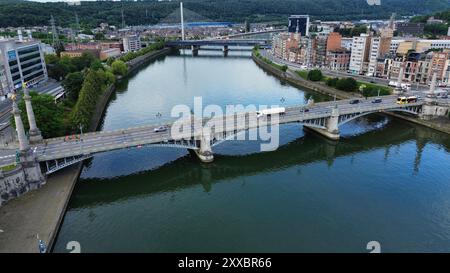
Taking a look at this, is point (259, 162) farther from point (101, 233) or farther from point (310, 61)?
point (310, 61)

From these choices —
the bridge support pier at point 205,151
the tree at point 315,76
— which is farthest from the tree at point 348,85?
→ the bridge support pier at point 205,151

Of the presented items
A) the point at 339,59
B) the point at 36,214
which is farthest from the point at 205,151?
the point at 339,59

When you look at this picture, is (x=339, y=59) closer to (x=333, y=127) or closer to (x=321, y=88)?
(x=321, y=88)

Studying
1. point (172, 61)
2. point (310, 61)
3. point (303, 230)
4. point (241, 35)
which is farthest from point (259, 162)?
point (241, 35)

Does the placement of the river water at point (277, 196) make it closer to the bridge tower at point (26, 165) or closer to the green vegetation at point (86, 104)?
the bridge tower at point (26, 165)
